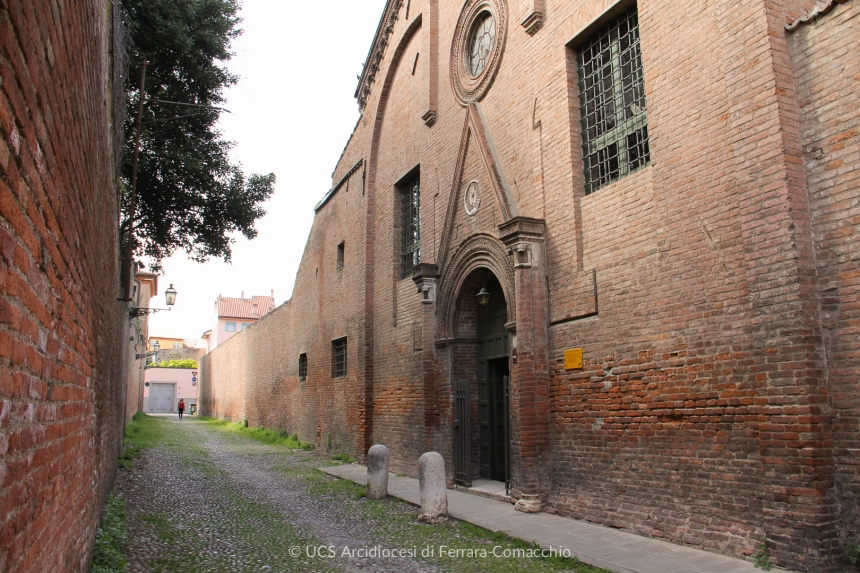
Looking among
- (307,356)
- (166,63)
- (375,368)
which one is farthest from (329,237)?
(166,63)

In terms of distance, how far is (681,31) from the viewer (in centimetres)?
698

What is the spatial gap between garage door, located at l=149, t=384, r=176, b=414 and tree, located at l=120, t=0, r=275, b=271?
4726cm

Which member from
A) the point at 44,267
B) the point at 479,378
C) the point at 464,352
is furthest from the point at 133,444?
the point at 44,267

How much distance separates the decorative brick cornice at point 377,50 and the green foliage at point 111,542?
11427 mm

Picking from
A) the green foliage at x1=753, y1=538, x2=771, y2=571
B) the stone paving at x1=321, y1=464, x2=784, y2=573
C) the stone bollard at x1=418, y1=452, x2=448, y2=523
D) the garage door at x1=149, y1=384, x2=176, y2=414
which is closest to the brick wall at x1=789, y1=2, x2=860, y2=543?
the green foliage at x1=753, y1=538, x2=771, y2=571

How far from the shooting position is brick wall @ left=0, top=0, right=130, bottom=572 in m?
1.63

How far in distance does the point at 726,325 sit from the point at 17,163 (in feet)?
19.7

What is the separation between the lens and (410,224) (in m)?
14.0

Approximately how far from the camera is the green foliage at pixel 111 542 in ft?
18.1

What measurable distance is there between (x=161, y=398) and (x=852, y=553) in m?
60.2

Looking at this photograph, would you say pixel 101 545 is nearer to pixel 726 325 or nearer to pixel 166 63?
pixel 726 325

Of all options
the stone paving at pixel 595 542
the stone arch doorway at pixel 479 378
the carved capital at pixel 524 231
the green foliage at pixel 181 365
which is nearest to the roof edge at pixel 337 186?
the stone arch doorway at pixel 479 378

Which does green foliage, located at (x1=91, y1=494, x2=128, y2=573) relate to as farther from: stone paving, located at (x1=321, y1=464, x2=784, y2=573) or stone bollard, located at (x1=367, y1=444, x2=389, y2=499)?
stone paving, located at (x1=321, y1=464, x2=784, y2=573)

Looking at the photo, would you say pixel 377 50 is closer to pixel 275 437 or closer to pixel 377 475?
pixel 377 475
